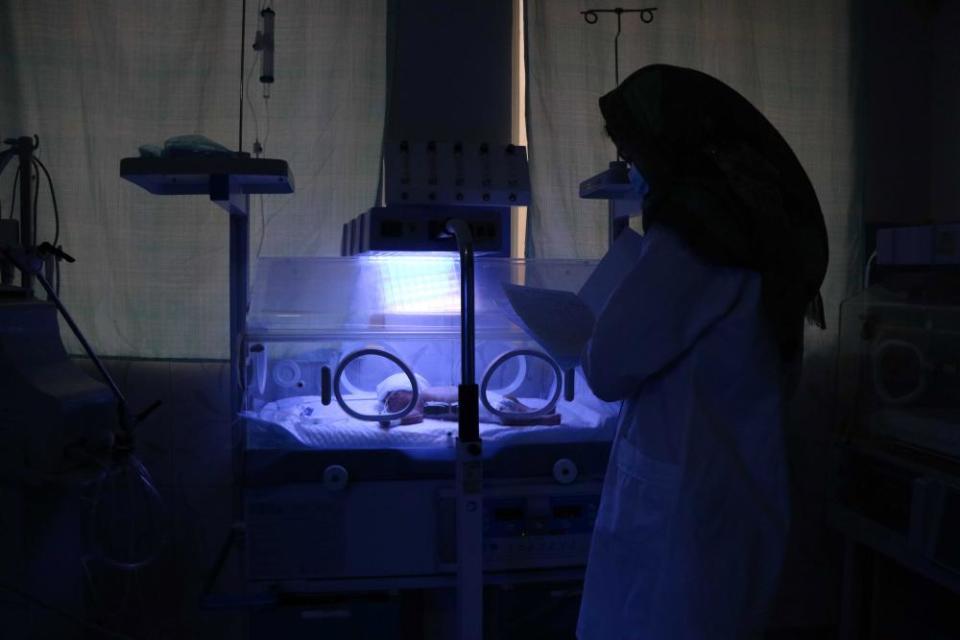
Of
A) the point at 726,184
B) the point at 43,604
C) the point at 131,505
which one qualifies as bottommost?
the point at 43,604

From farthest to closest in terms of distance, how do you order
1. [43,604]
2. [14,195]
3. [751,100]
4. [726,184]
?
[751,100], [14,195], [43,604], [726,184]

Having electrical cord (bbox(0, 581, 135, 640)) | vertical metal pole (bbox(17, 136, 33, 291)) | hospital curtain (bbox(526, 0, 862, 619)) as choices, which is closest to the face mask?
hospital curtain (bbox(526, 0, 862, 619))

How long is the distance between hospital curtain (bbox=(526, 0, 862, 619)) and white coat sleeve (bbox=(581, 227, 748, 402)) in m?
1.27

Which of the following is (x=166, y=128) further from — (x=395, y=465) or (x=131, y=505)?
(x=395, y=465)

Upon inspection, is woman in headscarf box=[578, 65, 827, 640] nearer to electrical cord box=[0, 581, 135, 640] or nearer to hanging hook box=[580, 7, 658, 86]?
hanging hook box=[580, 7, 658, 86]

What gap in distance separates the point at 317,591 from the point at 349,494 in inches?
9.6

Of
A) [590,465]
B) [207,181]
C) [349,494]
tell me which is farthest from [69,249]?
[590,465]

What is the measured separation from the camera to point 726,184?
3.77ft

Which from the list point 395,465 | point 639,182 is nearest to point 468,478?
point 395,465

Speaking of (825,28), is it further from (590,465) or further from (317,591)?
(317,591)

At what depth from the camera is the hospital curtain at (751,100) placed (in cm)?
246

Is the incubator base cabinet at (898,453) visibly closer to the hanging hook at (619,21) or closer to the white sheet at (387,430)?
the white sheet at (387,430)

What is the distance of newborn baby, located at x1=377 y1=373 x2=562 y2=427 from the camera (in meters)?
1.87

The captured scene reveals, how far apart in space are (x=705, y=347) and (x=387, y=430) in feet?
2.86
